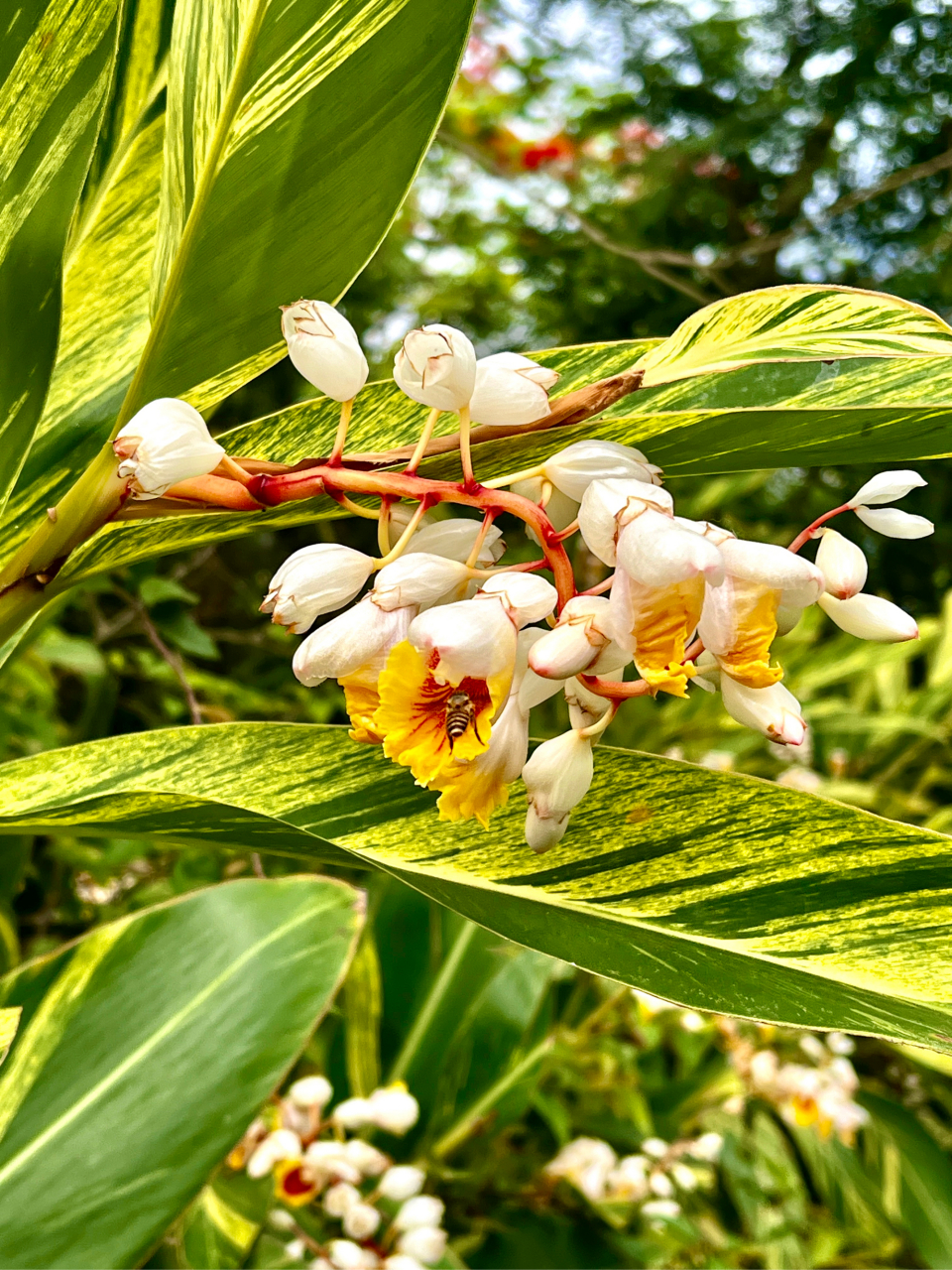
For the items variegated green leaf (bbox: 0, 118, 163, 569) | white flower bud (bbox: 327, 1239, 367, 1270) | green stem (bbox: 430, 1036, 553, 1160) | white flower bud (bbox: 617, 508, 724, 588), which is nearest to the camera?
white flower bud (bbox: 617, 508, 724, 588)

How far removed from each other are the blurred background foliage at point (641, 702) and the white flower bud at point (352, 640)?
46cm

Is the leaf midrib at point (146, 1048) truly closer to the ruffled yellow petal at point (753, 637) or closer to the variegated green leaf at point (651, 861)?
the variegated green leaf at point (651, 861)

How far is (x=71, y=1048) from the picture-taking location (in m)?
0.56

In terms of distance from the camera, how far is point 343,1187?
0.80 meters

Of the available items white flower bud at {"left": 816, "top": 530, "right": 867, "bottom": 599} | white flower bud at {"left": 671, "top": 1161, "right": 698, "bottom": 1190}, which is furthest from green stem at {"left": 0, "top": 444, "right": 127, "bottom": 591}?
white flower bud at {"left": 671, "top": 1161, "right": 698, "bottom": 1190}

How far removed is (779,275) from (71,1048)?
210cm

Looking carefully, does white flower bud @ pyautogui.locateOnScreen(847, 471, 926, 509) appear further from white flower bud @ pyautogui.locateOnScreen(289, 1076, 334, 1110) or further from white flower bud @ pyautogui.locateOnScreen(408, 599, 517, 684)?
white flower bud @ pyautogui.locateOnScreen(289, 1076, 334, 1110)

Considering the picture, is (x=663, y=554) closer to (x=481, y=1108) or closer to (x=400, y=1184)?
(x=400, y=1184)

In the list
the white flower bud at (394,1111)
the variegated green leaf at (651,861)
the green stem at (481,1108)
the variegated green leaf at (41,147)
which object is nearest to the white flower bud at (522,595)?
the variegated green leaf at (651,861)

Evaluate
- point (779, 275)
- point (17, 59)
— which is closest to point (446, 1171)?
point (17, 59)

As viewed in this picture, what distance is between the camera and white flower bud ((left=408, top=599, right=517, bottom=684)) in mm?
308

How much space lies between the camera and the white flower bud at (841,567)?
1.16 ft

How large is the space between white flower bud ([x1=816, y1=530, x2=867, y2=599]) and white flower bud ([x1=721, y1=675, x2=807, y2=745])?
4cm

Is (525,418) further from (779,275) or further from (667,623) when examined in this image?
(779,275)
